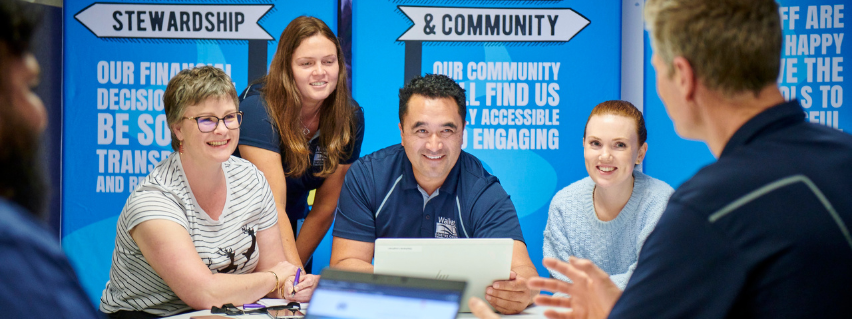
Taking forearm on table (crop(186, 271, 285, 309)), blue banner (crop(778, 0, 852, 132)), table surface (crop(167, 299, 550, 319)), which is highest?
blue banner (crop(778, 0, 852, 132))

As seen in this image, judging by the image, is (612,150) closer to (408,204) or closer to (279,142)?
(408,204)

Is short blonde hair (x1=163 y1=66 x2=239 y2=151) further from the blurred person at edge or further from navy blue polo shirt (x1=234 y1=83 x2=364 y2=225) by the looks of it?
the blurred person at edge

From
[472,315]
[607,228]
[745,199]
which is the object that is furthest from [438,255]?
[607,228]

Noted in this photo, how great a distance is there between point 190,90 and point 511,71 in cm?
209

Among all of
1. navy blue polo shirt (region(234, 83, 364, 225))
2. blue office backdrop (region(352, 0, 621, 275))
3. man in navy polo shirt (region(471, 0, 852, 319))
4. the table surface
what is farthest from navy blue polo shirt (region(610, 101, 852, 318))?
blue office backdrop (region(352, 0, 621, 275))

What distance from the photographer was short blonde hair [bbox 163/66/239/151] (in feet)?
7.52

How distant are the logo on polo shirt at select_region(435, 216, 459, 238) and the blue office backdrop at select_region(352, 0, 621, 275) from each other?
46.3 inches

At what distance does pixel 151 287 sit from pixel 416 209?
1102 millimetres

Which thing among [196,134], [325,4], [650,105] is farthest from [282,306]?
[650,105]

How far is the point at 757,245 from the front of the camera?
0.85 meters

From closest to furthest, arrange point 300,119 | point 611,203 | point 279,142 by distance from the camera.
A: point 611,203, point 279,142, point 300,119

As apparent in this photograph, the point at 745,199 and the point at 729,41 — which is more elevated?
the point at 729,41

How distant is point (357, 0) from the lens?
3789 mm

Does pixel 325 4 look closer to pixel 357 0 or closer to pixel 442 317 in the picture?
pixel 357 0
